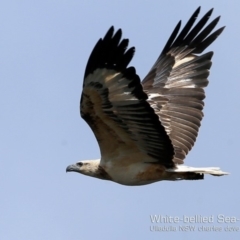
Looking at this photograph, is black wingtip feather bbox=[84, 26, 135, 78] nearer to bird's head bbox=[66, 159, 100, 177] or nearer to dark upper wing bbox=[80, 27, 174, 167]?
dark upper wing bbox=[80, 27, 174, 167]

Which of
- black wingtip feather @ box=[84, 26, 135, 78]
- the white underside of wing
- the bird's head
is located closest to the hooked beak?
the bird's head

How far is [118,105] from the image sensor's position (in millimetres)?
11977

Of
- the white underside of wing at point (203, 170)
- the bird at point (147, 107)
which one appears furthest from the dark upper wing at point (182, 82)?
the white underside of wing at point (203, 170)

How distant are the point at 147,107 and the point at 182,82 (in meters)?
3.83

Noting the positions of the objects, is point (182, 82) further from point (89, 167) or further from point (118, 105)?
point (118, 105)

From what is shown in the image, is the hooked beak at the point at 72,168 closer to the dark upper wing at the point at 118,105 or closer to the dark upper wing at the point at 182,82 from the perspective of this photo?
the dark upper wing at the point at 118,105

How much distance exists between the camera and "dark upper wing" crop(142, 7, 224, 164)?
47.8 ft

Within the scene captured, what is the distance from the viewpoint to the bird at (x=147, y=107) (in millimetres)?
11672

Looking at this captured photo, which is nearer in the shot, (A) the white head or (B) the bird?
(B) the bird

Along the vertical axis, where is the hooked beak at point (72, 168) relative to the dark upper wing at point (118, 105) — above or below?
below

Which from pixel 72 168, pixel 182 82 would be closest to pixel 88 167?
pixel 72 168

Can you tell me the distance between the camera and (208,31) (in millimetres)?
15984

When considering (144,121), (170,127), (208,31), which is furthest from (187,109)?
(144,121)

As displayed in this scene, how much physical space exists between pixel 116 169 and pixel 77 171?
0.84 metres
